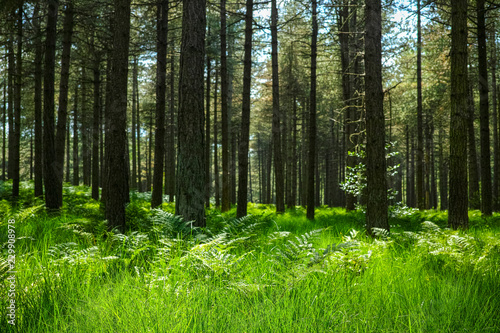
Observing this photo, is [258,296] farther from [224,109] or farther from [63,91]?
[224,109]

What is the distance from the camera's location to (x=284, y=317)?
222cm

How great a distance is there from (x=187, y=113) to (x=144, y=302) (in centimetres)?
395

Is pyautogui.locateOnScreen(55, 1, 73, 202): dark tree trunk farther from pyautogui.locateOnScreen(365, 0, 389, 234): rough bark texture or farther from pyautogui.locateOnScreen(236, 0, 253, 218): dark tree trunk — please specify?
pyautogui.locateOnScreen(365, 0, 389, 234): rough bark texture

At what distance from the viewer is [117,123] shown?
591 cm

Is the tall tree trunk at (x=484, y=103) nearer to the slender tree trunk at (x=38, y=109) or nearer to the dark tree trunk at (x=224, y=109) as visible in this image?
the dark tree trunk at (x=224, y=109)

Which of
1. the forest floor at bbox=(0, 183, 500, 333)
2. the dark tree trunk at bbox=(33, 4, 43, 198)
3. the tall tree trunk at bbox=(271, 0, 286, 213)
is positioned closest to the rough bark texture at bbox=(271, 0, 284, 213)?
the tall tree trunk at bbox=(271, 0, 286, 213)

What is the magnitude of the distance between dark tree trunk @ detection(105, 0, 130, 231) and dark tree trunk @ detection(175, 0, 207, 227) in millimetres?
1162

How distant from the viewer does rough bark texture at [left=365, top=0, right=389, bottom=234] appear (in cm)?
598

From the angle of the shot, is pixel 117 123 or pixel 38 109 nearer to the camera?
pixel 117 123

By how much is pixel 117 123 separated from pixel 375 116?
4.82 meters

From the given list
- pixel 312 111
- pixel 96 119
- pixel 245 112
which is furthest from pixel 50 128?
pixel 312 111

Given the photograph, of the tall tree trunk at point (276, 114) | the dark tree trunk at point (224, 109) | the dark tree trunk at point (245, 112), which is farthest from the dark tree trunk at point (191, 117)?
the tall tree trunk at point (276, 114)

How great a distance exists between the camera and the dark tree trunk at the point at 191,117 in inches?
224

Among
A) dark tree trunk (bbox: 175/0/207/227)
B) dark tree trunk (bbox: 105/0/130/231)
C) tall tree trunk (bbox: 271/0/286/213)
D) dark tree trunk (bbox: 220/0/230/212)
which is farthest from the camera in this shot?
dark tree trunk (bbox: 220/0/230/212)
